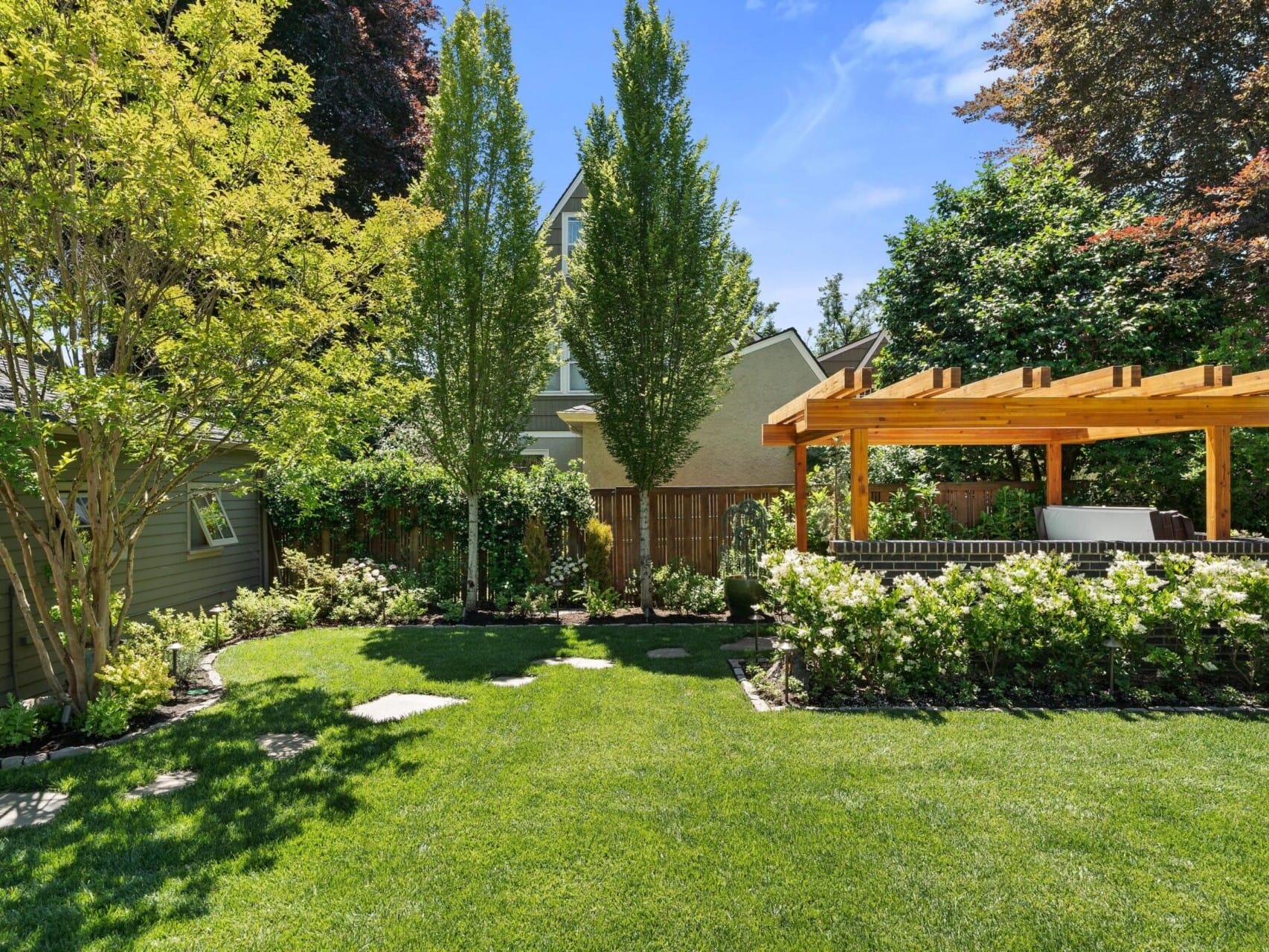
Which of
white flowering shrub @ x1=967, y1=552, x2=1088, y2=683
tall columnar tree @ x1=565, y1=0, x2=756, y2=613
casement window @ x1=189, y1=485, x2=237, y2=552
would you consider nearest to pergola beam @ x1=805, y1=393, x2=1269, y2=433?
white flowering shrub @ x1=967, y1=552, x2=1088, y2=683

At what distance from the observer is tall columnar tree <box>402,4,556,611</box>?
8.49 meters

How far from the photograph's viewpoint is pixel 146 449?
5098mm

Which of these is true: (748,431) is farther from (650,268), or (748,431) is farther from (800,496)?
(650,268)

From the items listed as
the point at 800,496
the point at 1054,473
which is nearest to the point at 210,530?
the point at 800,496

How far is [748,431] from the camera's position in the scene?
13320mm

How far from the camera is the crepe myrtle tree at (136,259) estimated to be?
13.7 feet

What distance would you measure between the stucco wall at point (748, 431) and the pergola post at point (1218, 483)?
282 inches

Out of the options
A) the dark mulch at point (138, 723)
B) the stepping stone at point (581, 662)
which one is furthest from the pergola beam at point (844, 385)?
the dark mulch at point (138, 723)

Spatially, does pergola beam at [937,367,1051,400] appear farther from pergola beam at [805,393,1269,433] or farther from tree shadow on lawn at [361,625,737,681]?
tree shadow on lawn at [361,625,737,681]

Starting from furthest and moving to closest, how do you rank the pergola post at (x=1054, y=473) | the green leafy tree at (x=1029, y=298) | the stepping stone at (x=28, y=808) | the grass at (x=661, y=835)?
the green leafy tree at (x=1029, y=298) < the pergola post at (x=1054, y=473) < the stepping stone at (x=28, y=808) < the grass at (x=661, y=835)

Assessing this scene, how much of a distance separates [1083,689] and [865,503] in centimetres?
212

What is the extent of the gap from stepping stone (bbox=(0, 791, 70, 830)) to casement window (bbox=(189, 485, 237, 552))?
4.80 metres

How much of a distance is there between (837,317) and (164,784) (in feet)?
106

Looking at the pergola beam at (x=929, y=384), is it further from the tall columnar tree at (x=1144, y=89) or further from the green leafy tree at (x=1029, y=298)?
the tall columnar tree at (x=1144, y=89)
